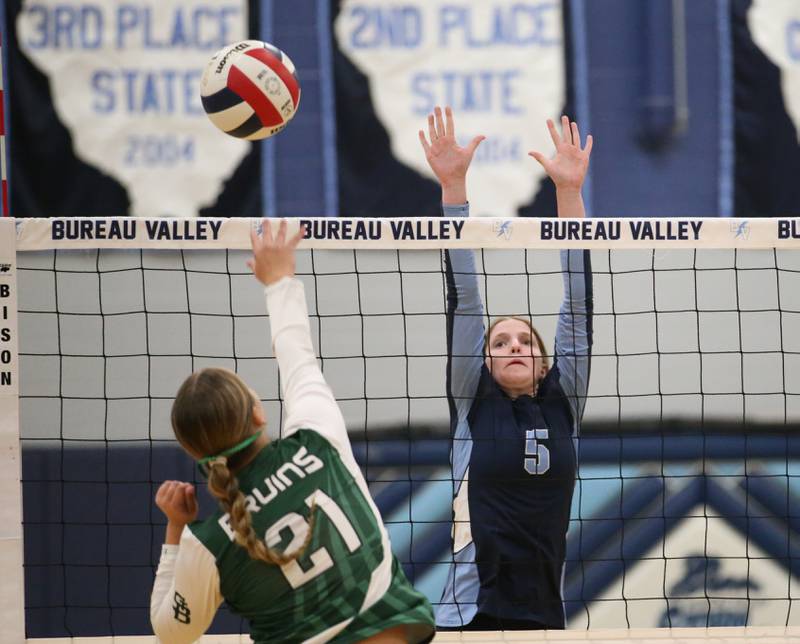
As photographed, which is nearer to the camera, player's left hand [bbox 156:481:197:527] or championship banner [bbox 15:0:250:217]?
player's left hand [bbox 156:481:197:527]

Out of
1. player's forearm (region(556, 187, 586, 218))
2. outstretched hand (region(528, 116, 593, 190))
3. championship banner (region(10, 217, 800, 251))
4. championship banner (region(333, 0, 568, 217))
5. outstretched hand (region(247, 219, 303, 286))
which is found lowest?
outstretched hand (region(247, 219, 303, 286))

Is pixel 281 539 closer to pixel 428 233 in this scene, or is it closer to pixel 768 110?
pixel 428 233

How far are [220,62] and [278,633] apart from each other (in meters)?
2.22

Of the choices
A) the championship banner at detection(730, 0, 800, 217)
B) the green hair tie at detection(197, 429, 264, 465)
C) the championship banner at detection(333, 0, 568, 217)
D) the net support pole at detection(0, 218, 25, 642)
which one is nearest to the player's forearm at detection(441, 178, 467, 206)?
the net support pole at detection(0, 218, 25, 642)

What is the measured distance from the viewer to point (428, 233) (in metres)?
3.65

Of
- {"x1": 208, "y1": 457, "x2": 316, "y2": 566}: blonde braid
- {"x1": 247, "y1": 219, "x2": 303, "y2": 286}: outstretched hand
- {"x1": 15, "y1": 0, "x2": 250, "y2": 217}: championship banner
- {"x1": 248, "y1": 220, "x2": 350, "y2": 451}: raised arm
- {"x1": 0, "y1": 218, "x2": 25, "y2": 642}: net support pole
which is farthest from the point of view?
{"x1": 15, "y1": 0, "x2": 250, "y2": 217}: championship banner

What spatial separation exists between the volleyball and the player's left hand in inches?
67.9

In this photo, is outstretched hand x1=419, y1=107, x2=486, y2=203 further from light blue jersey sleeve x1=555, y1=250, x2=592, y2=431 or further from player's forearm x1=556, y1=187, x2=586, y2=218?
light blue jersey sleeve x1=555, y1=250, x2=592, y2=431

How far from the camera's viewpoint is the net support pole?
135 inches

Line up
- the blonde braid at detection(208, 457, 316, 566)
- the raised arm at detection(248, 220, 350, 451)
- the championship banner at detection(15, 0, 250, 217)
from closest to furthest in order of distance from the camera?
the blonde braid at detection(208, 457, 316, 566), the raised arm at detection(248, 220, 350, 451), the championship banner at detection(15, 0, 250, 217)

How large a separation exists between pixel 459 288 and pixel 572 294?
38 cm

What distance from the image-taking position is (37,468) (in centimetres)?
589

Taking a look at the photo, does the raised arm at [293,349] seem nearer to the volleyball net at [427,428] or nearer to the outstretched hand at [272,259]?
the outstretched hand at [272,259]

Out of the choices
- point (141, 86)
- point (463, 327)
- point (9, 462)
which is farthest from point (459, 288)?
point (141, 86)
